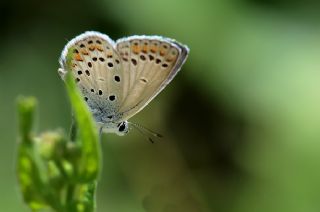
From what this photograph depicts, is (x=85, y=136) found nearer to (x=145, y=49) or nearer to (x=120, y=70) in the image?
(x=145, y=49)

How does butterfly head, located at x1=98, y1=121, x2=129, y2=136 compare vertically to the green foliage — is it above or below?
below

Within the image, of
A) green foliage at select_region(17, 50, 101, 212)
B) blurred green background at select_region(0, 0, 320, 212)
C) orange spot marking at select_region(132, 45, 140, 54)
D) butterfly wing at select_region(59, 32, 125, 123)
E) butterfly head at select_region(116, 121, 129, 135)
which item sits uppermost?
green foliage at select_region(17, 50, 101, 212)

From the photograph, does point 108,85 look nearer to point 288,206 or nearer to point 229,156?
point 288,206

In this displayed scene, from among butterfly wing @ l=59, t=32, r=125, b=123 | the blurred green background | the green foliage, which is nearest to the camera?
the green foliage

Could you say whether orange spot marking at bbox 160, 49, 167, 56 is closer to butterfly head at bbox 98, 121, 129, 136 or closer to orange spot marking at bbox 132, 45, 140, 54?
orange spot marking at bbox 132, 45, 140, 54

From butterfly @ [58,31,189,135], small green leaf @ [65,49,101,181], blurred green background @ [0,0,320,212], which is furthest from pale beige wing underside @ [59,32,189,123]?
blurred green background @ [0,0,320,212]

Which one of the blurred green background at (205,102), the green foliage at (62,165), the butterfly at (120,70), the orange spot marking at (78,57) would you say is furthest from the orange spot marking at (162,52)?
the blurred green background at (205,102)

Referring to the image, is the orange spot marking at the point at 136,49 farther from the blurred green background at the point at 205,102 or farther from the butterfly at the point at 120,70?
the blurred green background at the point at 205,102

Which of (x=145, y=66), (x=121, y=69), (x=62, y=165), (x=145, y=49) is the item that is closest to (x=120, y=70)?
(x=121, y=69)
